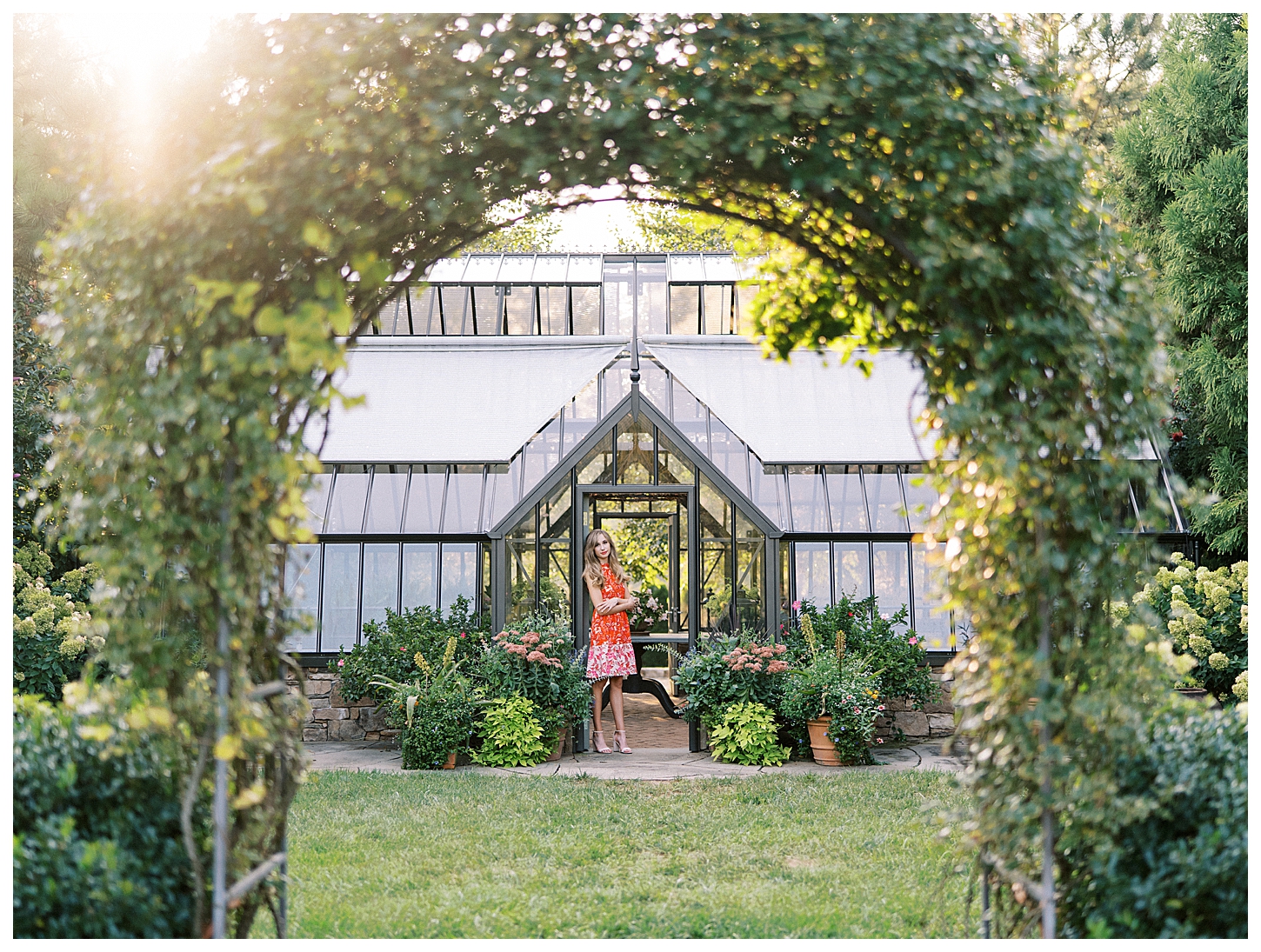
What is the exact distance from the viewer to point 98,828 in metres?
2.56

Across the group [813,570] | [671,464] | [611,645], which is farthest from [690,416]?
[611,645]

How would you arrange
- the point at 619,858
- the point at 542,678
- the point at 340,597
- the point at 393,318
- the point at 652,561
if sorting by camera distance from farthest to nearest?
1. the point at 652,561
2. the point at 393,318
3. the point at 340,597
4. the point at 542,678
5. the point at 619,858

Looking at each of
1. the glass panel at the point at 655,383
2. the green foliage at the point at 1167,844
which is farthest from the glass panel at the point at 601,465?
the green foliage at the point at 1167,844

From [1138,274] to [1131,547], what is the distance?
2.79 ft

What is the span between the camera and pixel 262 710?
8.70 ft

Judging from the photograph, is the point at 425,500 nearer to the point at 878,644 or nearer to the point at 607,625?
the point at 607,625

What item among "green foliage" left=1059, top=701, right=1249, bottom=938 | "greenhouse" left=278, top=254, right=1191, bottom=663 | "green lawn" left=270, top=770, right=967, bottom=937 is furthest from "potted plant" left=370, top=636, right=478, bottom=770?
"green foliage" left=1059, top=701, right=1249, bottom=938

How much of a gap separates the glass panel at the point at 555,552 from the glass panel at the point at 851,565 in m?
2.49

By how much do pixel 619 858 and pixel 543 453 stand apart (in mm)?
4995

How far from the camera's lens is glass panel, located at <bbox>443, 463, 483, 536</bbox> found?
865 centimetres

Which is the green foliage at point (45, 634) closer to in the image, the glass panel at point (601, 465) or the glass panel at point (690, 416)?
the glass panel at point (601, 465)

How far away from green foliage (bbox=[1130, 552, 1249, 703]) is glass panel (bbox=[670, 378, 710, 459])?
155 inches

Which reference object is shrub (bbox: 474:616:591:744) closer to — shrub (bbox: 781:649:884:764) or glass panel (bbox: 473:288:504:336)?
shrub (bbox: 781:649:884:764)

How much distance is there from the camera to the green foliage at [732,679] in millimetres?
7344
